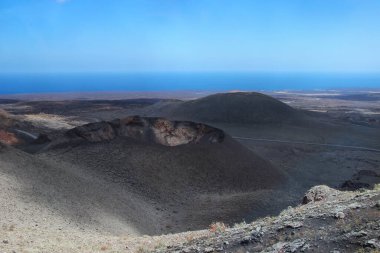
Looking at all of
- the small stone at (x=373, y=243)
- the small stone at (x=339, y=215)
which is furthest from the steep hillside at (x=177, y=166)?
the small stone at (x=373, y=243)

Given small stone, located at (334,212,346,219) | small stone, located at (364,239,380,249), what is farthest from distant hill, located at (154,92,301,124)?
small stone, located at (364,239,380,249)

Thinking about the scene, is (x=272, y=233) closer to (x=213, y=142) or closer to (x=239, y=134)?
(x=213, y=142)

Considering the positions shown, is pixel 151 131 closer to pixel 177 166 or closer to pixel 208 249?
pixel 177 166

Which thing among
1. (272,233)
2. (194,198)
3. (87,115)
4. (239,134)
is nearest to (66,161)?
(194,198)

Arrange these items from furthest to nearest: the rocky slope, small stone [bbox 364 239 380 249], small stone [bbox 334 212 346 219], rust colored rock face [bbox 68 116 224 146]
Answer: rust colored rock face [bbox 68 116 224 146] → small stone [bbox 334 212 346 219] → the rocky slope → small stone [bbox 364 239 380 249]

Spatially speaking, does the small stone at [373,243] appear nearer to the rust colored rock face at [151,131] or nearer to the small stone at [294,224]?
the small stone at [294,224]

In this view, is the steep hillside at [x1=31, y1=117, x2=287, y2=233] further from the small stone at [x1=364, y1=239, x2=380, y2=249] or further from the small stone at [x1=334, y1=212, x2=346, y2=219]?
the small stone at [x1=364, y1=239, x2=380, y2=249]

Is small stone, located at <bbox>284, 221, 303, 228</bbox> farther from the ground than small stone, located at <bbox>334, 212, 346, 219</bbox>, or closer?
closer
